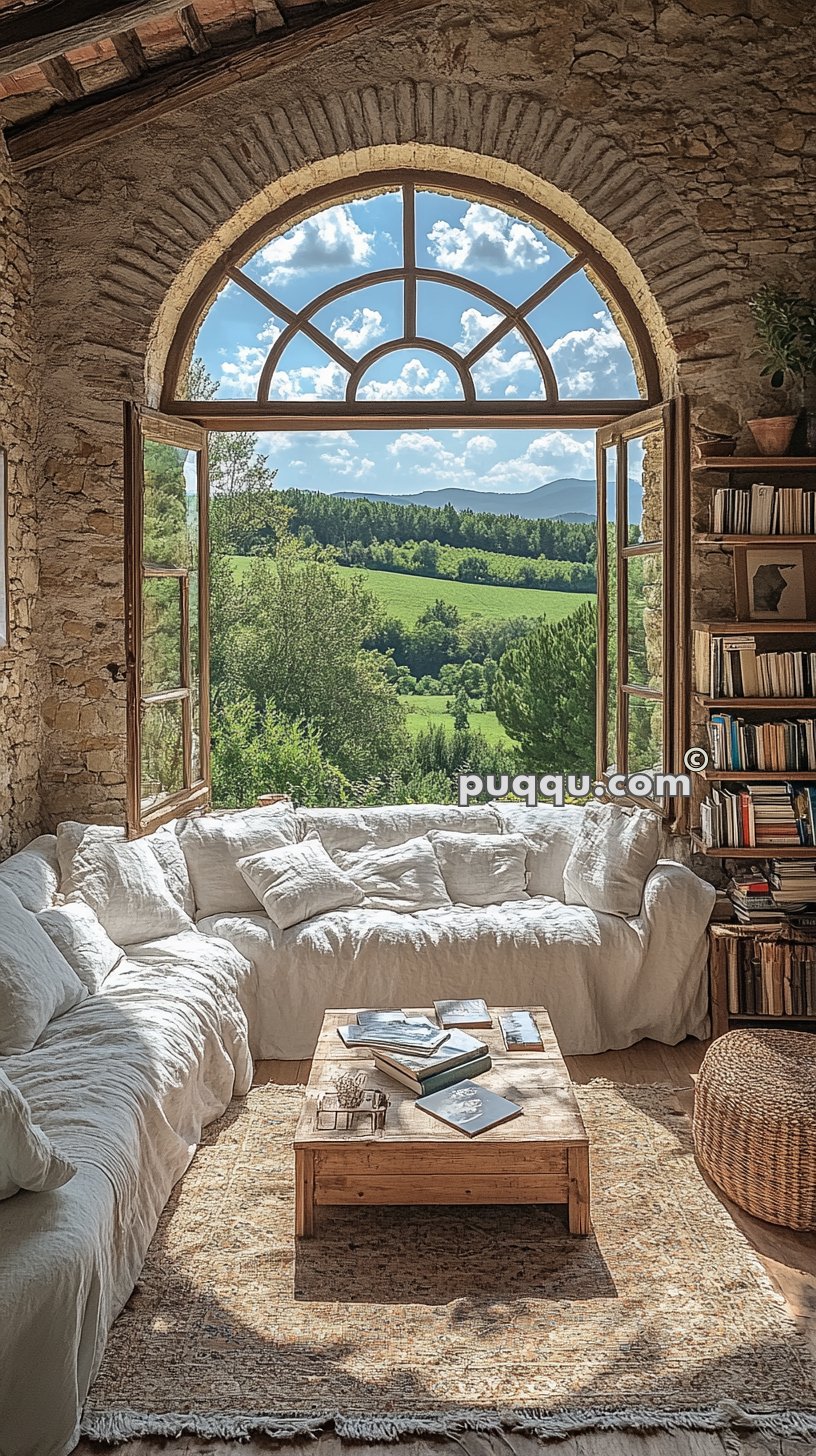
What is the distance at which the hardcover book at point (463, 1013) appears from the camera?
3932 mm

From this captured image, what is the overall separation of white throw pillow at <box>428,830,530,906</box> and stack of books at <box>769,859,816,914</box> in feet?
3.47

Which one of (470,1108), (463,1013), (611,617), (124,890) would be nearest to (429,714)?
(611,617)

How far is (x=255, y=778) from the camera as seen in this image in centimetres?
1028

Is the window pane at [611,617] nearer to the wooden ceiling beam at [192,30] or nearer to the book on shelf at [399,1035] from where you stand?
the book on shelf at [399,1035]

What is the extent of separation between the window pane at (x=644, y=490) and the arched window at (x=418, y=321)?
0.88 ft

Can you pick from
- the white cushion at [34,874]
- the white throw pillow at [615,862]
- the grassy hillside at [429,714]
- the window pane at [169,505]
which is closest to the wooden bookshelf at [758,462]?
the white throw pillow at [615,862]

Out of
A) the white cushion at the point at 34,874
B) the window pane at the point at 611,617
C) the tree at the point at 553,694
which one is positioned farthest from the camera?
the tree at the point at 553,694

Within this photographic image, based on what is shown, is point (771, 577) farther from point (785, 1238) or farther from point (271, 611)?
point (271, 611)

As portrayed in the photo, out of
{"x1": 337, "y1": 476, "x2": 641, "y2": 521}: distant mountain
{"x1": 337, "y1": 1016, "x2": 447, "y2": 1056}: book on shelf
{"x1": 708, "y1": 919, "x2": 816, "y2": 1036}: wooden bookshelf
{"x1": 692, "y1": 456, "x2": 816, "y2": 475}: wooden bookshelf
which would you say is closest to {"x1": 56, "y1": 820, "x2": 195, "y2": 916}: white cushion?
{"x1": 337, "y1": 1016, "x2": 447, "y2": 1056}: book on shelf

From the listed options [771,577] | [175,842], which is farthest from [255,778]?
[771,577]

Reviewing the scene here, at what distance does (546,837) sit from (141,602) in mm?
2011

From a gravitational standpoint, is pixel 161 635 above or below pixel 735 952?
above

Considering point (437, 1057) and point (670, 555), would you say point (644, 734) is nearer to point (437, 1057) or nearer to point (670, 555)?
point (670, 555)

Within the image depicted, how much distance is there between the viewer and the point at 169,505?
5.09 meters
